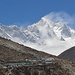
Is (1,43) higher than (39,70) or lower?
higher

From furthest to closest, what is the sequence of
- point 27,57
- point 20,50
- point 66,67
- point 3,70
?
point 20,50
point 27,57
point 66,67
point 3,70

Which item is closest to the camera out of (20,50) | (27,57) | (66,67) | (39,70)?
(39,70)

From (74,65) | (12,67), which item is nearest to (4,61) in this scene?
(12,67)

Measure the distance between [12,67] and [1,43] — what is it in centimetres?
2925

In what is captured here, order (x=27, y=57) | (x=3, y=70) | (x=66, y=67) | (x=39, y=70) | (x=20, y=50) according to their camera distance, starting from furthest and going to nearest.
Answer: (x=20, y=50) < (x=27, y=57) < (x=66, y=67) < (x=39, y=70) < (x=3, y=70)

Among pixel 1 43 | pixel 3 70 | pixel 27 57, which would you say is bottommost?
pixel 3 70

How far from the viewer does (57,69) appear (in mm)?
90688

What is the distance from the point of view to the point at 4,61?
303 ft

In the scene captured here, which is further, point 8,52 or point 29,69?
point 8,52

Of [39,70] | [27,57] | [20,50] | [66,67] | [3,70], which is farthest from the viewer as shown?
[20,50]

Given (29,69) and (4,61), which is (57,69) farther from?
(4,61)

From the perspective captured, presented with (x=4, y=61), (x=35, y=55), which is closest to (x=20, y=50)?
(x=35, y=55)

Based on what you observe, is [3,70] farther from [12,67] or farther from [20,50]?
[20,50]

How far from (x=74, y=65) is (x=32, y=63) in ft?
65.6
